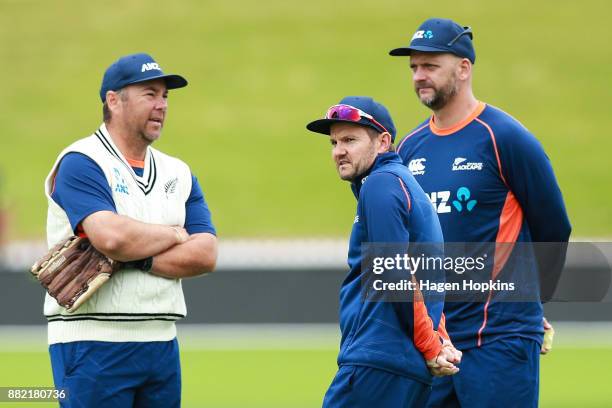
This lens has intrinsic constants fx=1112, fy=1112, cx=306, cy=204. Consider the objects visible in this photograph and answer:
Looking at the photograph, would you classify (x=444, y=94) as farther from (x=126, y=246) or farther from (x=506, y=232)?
(x=126, y=246)

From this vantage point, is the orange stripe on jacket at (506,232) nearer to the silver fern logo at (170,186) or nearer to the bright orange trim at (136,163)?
the silver fern logo at (170,186)

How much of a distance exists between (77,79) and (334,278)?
2175cm

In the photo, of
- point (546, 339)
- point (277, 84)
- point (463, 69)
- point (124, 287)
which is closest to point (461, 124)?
point (463, 69)

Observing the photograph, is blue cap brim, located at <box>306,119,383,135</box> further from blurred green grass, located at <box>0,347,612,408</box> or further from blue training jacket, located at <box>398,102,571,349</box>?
blurred green grass, located at <box>0,347,612,408</box>

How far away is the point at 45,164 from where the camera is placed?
3162 cm

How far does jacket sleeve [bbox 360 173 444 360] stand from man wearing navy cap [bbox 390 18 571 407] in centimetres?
74

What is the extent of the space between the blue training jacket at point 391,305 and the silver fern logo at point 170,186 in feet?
→ 3.64

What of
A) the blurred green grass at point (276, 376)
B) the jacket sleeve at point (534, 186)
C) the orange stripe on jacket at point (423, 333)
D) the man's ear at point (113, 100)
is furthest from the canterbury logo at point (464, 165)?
the blurred green grass at point (276, 376)

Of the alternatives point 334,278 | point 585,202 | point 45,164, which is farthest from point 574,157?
point 334,278

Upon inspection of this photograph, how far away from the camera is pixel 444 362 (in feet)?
16.3

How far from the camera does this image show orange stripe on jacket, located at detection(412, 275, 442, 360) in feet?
16.2

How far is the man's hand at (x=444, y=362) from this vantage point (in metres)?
4.97

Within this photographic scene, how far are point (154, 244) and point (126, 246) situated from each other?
6.6 inches

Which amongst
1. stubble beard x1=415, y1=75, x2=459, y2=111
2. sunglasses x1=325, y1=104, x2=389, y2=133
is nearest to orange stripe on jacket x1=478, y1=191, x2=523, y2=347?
stubble beard x1=415, y1=75, x2=459, y2=111
